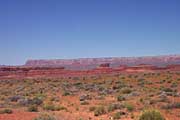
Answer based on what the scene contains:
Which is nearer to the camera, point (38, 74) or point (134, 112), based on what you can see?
point (134, 112)

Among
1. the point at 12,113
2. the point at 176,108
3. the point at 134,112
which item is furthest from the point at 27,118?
the point at 176,108

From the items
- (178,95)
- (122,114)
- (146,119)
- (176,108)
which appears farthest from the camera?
(178,95)

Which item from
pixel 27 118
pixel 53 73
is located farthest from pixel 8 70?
pixel 27 118

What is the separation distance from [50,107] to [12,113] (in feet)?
8.08

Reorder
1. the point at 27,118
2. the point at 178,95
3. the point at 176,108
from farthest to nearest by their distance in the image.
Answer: the point at 178,95 < the point at 176,108 < the point at 27,118

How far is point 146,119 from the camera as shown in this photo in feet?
44.5

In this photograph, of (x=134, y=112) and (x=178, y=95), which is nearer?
(x=134, y=112)

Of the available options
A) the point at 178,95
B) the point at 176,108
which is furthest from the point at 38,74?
the point at 176,108

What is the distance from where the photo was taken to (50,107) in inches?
771

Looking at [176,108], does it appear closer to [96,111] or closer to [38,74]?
[96,111]

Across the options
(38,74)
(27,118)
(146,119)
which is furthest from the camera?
(38,74)

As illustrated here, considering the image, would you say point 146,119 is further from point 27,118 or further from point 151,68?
point 151,68

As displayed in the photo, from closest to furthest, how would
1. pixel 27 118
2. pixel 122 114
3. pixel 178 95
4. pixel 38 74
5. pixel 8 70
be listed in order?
pixel 27 118 → pixel 122 114 → pixel 178 95 → pixel 38 74 → pixel 8 70

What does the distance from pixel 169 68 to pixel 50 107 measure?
236ft
